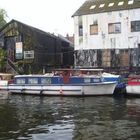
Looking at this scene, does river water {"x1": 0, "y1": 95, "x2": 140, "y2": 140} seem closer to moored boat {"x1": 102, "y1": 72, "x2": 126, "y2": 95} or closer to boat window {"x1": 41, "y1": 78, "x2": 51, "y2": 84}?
moored boat {"x1": 102, "y1": 72, "x2": 126, "y2": 95}

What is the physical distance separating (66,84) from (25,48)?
17.2 metres

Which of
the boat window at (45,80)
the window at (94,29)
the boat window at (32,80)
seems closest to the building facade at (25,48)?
the window at (94,29)

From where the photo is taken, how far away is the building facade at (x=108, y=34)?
47750 millimetres

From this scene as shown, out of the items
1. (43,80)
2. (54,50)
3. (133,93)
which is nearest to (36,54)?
(54,50)

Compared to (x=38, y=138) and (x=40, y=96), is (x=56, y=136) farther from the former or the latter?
(x=40, y=96)

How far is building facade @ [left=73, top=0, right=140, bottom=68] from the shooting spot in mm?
47750

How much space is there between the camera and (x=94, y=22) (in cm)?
5059

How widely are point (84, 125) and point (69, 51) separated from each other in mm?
42351

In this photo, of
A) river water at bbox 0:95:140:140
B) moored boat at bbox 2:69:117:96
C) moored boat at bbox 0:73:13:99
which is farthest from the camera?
moored boat at bbox 0:73:13:99

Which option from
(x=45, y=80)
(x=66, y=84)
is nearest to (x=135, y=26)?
(x=66, y=84)

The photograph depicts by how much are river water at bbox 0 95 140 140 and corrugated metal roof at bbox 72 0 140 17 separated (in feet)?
63.4

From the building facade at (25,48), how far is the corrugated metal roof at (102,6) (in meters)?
6.29

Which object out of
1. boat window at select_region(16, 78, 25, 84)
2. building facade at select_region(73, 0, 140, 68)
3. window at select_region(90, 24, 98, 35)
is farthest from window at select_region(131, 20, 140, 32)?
boat window at select_region(16, 78, 25, 84)

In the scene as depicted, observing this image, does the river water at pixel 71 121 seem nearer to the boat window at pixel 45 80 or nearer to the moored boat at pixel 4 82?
the boat window at pixel 45 80
